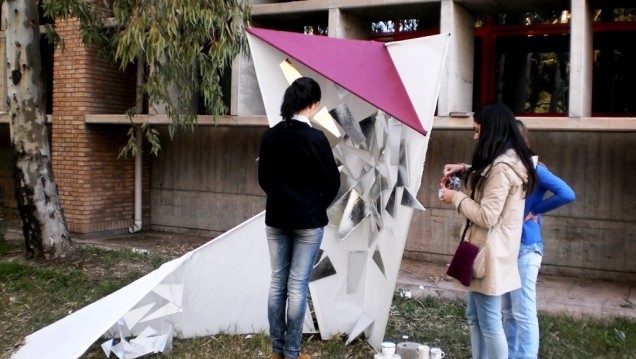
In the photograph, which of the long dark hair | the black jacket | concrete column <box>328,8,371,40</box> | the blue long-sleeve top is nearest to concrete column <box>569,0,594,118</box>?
concrete column <box>328,8,371,40</box>

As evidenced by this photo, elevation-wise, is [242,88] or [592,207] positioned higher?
[242,88]

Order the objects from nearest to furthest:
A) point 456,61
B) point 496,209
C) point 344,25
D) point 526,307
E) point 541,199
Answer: point 496,209 < point 526,307 < point 541,199 < point 456,61 < point 344,25

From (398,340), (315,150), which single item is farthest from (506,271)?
(398,340)

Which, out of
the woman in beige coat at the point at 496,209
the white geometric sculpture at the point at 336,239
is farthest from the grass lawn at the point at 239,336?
the woman in beige coat at the point at 496,209

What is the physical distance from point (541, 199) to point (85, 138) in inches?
298

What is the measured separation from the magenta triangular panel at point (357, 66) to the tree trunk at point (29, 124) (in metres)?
4.35

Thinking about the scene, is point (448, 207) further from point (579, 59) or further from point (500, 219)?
point (500, 219)

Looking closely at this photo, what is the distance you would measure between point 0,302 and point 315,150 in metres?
4.28

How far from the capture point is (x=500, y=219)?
3465 mm

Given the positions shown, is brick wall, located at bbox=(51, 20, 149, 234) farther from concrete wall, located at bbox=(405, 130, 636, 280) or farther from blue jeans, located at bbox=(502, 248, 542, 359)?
blue jeans, located at bbox=(502, 248, 542, 359)

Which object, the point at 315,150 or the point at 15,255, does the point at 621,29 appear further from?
the point at 15,255

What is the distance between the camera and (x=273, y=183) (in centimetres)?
366

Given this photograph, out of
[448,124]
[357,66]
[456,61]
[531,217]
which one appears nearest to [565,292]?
[448,124]

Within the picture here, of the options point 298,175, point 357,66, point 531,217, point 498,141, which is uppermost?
point 357,66
